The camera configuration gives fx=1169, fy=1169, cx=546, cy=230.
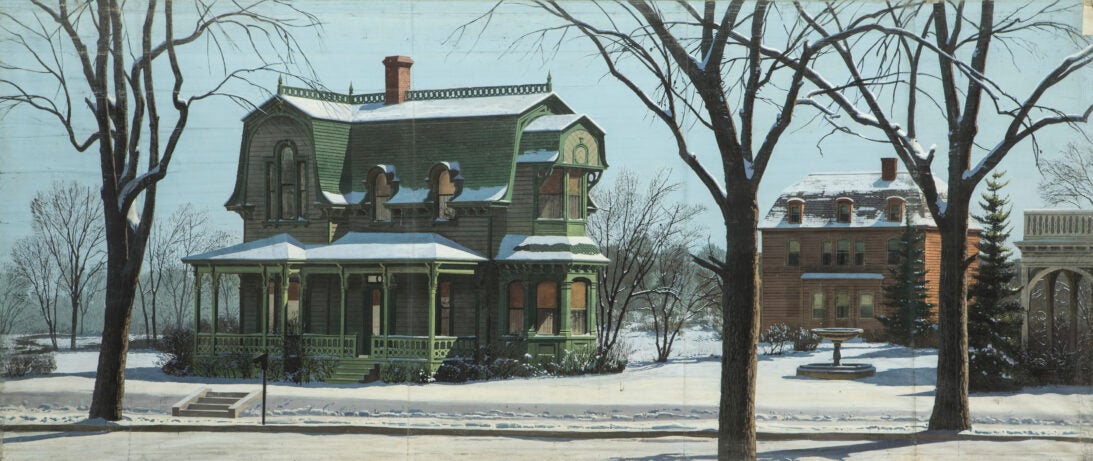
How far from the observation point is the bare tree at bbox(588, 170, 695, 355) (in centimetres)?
1460

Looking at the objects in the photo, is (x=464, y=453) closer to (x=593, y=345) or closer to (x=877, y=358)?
(x=593, y=345)

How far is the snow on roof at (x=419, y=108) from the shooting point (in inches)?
586

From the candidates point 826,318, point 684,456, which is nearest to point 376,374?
point 684,456

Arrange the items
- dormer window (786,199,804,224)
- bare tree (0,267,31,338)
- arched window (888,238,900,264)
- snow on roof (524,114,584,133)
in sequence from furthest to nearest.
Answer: snow on roof (524,114,584,133)
bare tree (0,267,31,338)
arched window (888,238,900,264)
dormer window (786,199,804,224)

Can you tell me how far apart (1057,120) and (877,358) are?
3.55 m

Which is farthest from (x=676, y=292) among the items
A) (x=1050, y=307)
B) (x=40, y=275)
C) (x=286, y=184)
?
(x=40, y=275)

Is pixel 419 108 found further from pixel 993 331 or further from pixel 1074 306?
pixel 1074 306

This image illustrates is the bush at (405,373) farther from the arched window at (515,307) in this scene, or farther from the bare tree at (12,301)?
the bare tree at (12,301)

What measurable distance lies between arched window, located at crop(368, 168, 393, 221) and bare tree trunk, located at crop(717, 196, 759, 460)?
202 inches

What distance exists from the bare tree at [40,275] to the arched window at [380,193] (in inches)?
162

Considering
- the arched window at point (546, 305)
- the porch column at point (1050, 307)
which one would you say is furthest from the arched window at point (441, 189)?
the porch column at point (1050, 307)

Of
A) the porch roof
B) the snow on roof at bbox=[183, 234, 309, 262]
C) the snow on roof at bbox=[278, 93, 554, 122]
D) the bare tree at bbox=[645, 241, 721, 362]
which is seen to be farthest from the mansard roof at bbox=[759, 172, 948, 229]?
the snow on roof at bbox=[183, 234, 309, 262]

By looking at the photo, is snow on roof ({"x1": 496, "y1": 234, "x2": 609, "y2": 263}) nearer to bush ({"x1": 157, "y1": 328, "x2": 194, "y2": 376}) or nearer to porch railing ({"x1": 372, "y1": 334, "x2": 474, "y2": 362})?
porch railing ({"x1": 372, "y1": 334, "x2": 474, "y2": 362})

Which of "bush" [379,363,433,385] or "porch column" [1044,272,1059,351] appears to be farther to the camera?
"porch column" [1044,272,1059,351]
